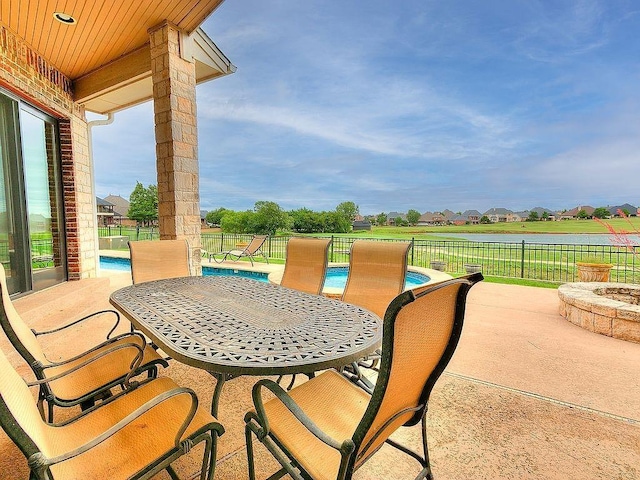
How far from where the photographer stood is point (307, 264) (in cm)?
294

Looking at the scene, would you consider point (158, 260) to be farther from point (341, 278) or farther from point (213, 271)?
point (213, 271)

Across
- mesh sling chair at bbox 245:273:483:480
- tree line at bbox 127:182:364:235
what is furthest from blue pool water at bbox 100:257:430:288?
tree line at bbox 127:182:364:235

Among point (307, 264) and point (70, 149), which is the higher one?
point (70, 149)

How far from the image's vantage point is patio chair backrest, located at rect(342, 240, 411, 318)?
245cm

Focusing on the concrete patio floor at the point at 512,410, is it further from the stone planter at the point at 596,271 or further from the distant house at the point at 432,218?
the distant house at the point at 432,218

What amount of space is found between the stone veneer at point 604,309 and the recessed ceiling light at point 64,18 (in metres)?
6.29

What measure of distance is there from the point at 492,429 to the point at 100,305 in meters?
4.57

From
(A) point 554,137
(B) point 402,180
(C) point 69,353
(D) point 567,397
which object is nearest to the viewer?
(D) point 567,397

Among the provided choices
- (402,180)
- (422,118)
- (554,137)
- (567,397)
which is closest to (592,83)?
(554,137)

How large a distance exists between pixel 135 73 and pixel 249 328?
4.31 m

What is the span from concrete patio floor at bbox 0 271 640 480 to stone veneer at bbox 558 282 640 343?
140 millimetres

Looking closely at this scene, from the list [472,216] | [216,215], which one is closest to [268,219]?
[216,215]

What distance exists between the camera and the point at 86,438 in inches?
47.1

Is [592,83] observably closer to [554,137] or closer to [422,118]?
[554,137]
